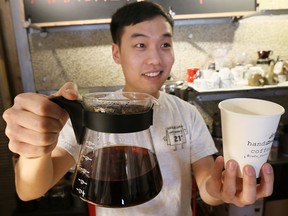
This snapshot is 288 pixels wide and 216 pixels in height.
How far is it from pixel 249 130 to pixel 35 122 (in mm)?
445

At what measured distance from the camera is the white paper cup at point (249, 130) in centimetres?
48

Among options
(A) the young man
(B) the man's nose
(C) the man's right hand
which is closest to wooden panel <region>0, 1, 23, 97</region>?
(A) the young man

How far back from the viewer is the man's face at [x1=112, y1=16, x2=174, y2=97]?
1.00 meters

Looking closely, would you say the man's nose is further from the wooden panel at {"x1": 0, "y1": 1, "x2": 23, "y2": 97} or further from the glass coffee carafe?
the wooden panel at {"x1": 0, "y1": 1, "x2": 23, "y2": 97}

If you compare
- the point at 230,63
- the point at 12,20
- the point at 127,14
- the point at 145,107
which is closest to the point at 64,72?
the point at 12,20

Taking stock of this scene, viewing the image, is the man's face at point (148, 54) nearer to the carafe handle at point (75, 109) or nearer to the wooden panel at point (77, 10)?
the carafe handle at point (75, 109)

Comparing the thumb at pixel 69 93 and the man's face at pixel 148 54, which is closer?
the thumb at pixel 69 93

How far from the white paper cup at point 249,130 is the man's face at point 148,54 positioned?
0.48 meters

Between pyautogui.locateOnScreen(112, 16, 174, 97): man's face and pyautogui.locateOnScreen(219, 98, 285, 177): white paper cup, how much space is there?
48 cm

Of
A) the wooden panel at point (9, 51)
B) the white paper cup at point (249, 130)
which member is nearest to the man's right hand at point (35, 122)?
the white paper cup at point (249, 130)

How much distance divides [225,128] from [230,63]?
1625mm

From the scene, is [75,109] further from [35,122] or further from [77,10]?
[77,10]

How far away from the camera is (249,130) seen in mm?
492

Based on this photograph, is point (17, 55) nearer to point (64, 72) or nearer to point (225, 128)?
point (64, 72)
